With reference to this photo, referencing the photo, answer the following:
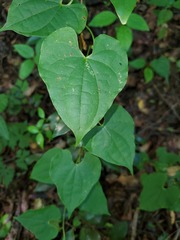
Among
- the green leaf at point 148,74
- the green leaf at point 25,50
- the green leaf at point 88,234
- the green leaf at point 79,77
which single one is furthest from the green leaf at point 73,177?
the green leaf at point 148,74

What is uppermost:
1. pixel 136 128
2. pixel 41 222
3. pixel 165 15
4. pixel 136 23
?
pixel 136 23

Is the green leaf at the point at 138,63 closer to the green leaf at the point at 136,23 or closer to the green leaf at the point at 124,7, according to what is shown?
the green leaf at the point at 136,23

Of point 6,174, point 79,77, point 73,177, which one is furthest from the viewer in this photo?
point 6,174

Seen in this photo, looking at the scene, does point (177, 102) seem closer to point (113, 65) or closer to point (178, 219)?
point (178, 219)

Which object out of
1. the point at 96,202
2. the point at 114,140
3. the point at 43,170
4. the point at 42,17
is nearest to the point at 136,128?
the point at 96,202

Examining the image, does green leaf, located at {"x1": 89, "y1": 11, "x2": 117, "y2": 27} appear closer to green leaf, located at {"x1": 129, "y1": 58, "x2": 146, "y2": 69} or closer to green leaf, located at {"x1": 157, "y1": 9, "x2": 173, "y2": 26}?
green leaf, located at {"x1": 157, "y1": 9, "x2": 173, "y2": 26}

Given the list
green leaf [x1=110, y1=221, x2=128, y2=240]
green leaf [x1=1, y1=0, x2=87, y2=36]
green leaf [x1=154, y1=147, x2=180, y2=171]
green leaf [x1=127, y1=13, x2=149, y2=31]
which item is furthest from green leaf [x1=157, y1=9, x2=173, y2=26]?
green leaf [x1=110, y1=221, x2=128, y2=240]

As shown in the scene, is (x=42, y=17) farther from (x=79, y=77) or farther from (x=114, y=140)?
(x=114, y=140)
